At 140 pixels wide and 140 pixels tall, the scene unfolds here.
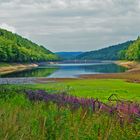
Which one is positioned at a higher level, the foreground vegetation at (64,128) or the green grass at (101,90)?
the foreground vegetation at (64,128)

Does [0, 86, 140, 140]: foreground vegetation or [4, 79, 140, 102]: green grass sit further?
[4, 79, 140, 102]: green grass

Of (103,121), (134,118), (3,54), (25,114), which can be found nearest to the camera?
(134,118)

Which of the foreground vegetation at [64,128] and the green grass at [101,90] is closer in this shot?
the foreground vegetation at [64,128]

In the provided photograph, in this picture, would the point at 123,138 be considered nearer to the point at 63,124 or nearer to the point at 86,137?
the point at 86,137

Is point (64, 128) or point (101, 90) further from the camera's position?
point (101, 90)

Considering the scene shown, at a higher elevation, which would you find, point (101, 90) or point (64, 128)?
point (64, 128)

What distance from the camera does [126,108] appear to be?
293 inches

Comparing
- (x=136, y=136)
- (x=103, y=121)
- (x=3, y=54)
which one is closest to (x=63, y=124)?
(x=103, y=121)

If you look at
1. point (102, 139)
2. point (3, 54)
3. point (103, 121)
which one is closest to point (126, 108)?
point (103, 121)

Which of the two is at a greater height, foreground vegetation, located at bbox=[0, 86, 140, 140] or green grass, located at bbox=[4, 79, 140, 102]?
foreground vegetation, located at bbox=[0, 86, 140, 140]

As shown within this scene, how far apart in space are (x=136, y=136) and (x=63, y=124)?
1.24 meters

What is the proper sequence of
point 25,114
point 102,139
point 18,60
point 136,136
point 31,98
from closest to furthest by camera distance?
point 102,139 → point 136,136 → point 25,114 → point 31,98 → point 18,60

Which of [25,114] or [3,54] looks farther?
[3,54]

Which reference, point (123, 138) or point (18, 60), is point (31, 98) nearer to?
point (123, 138)
